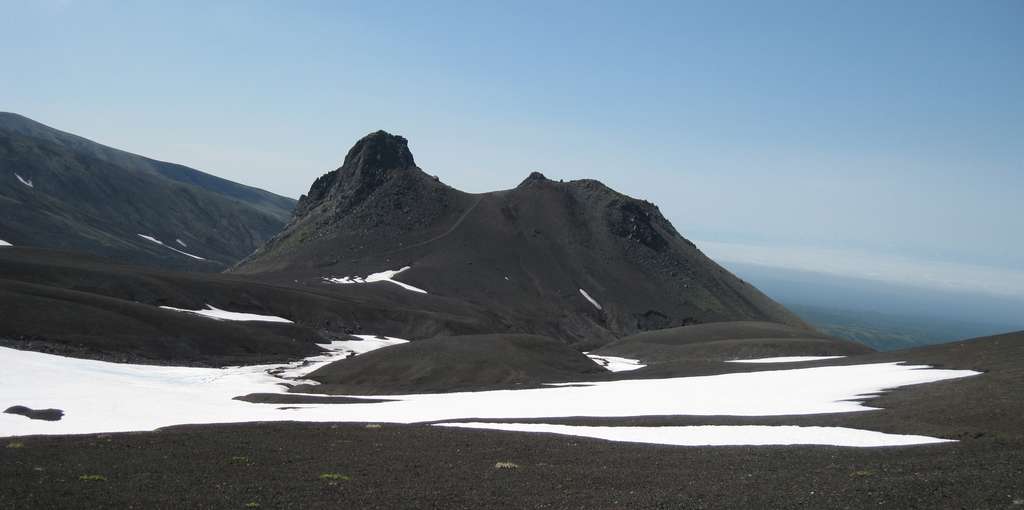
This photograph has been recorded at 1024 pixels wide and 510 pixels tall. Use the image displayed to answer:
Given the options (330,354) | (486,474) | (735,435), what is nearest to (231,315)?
(330,354)

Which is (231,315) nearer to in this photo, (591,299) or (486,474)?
(486,474)

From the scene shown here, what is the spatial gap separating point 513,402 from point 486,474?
24655 millimetres

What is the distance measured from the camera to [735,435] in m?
31.1

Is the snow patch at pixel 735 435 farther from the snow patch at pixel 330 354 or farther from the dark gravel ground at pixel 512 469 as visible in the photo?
the snow patch at pixel 330 354

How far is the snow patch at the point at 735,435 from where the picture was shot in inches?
1098

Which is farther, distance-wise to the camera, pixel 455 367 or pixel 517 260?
pixel 517 260

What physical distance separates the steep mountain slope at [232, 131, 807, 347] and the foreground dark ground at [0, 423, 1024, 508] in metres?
105

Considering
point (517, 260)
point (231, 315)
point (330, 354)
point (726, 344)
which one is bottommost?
point (330, 354)

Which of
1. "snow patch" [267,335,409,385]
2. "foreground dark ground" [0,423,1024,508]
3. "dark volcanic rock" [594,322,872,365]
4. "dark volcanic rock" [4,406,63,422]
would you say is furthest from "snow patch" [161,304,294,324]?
"foreground dark ground" [0,423,1024,508]

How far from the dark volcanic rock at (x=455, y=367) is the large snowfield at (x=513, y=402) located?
19.0ft

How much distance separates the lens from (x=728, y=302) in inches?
7023

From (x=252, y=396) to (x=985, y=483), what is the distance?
47867 mm

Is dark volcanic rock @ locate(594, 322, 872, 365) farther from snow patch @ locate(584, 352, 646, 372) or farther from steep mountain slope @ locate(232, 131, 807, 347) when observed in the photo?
steep mountain slope @ locate(232, 131, 807, 347)

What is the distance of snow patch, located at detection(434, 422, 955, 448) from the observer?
2789cm
